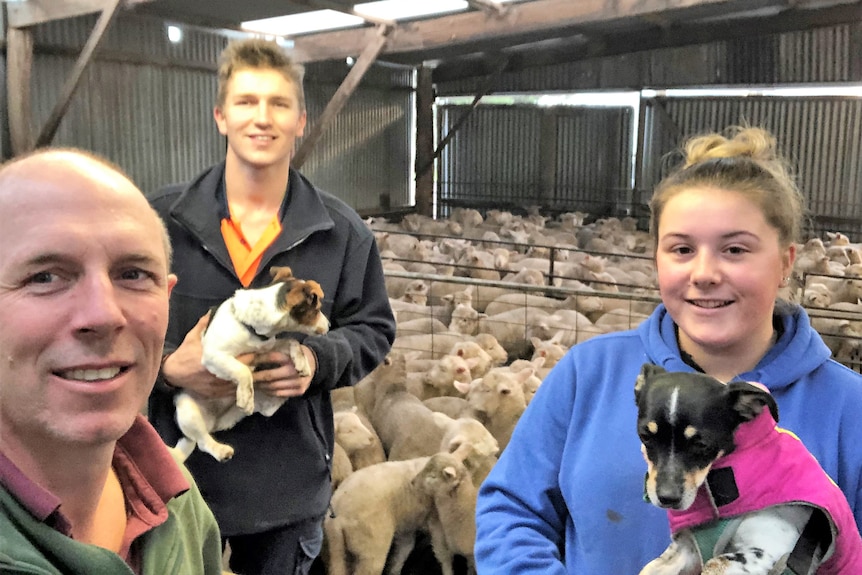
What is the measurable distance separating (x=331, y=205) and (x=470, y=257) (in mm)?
6703

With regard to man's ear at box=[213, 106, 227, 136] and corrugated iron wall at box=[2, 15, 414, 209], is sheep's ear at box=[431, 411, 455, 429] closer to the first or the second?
man's ear at box=[213, 106, 227, 136]

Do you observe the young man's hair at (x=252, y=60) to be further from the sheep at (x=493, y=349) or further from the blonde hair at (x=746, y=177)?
the sheep at (x=493, y=349)

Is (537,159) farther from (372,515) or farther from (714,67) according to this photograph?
(372,515)

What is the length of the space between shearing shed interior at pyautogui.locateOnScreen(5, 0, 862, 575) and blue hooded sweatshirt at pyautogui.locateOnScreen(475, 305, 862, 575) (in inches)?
87.1

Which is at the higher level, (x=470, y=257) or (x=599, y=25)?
(x=599, y=25)

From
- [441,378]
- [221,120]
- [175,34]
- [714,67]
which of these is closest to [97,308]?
[221,120]

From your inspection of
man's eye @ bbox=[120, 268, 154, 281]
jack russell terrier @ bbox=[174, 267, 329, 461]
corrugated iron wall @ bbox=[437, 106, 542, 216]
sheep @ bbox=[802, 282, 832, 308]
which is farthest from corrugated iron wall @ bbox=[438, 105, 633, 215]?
man's eye @ bbox=[120, 268, 154, 281]

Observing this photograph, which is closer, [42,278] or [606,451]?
[42,278]

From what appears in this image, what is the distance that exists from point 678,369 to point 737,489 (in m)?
0.39

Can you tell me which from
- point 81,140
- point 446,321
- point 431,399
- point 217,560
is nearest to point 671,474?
point 217,560

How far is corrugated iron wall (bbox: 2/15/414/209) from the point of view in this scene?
998cm

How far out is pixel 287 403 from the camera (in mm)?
2225

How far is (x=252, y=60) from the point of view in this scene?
2229mm

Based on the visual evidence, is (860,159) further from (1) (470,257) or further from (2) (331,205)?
(2) (331,205)
